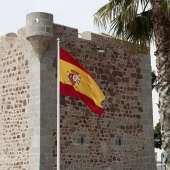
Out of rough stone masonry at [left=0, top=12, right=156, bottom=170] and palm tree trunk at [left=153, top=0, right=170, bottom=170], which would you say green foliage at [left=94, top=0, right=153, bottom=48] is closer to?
palm tree trunk at [left=153, top=0, right=170, bottom=170]

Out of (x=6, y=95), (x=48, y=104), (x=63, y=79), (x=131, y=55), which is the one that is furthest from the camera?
(x=131, y=55)

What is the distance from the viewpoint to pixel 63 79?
1273 centimetres

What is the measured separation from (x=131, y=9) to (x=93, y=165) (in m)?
6.55

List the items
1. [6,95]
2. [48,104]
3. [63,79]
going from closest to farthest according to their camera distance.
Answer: [63,79]
[48,104]
[6,95]

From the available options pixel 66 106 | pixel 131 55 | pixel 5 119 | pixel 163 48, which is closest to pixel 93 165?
pixel 66 106

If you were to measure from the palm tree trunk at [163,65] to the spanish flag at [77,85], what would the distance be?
200 centimetres

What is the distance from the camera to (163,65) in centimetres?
1157

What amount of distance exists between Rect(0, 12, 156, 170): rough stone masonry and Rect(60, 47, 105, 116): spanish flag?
113 inches

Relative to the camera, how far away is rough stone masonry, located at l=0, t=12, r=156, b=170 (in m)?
15.6

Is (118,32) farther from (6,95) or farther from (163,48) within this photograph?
(6,95)

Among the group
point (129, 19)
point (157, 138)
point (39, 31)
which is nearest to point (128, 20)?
point (129, 19)

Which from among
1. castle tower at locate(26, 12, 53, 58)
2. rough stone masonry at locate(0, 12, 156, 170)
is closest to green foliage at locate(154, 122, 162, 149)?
rough stone masonry at locate(0, 12, 156, 170)

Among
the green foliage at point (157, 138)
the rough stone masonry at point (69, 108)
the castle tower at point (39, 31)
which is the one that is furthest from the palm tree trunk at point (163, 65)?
the green foliage at point (157, 138)

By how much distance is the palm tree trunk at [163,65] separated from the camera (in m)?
11.4
